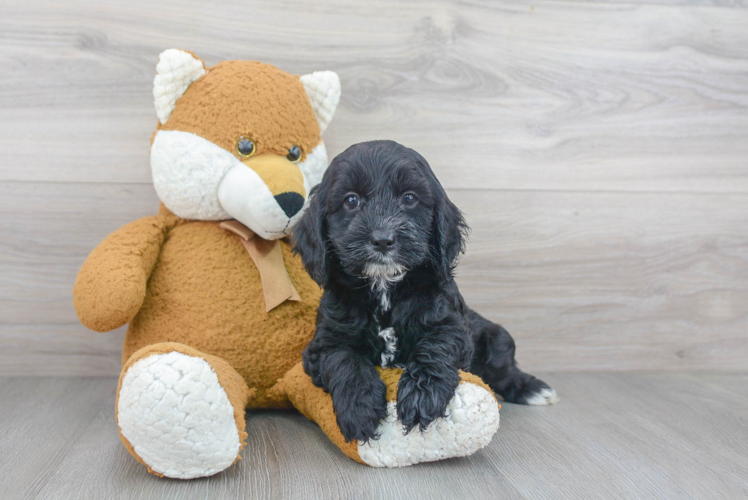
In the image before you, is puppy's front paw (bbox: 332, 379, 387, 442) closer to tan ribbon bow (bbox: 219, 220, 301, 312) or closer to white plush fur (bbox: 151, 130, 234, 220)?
tan ribbon bow (bbox: 219, 220, 301, 312)

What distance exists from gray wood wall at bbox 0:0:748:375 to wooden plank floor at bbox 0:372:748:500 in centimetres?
35

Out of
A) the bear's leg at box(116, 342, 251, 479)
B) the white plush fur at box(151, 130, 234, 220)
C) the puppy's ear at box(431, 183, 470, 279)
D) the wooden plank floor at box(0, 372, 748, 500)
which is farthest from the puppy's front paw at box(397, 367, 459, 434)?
the white plush fur at box(151, 130, 234, 220)

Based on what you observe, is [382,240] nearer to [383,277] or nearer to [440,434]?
[383,277]

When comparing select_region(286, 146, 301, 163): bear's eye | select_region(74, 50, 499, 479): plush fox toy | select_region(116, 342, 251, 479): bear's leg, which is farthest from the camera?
select_region(286, 146, 301, 163): bear's eye

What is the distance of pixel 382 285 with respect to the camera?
1308mm

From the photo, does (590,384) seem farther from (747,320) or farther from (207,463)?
(207,463)

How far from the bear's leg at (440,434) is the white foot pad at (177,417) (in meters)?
0.28

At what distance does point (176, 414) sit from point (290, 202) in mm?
585

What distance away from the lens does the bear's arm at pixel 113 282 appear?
137cm

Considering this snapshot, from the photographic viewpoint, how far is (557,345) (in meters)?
2.09

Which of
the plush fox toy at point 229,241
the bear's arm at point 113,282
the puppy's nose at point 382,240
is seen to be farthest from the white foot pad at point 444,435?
the bear's arm at point 113,282

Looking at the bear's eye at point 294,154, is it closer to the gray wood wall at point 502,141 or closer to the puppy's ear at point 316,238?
the puppy's ear at point 316,238

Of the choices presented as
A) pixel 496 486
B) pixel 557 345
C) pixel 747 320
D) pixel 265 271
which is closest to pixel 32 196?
pixel 265 271

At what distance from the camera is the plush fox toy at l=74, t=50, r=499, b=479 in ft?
4.69
